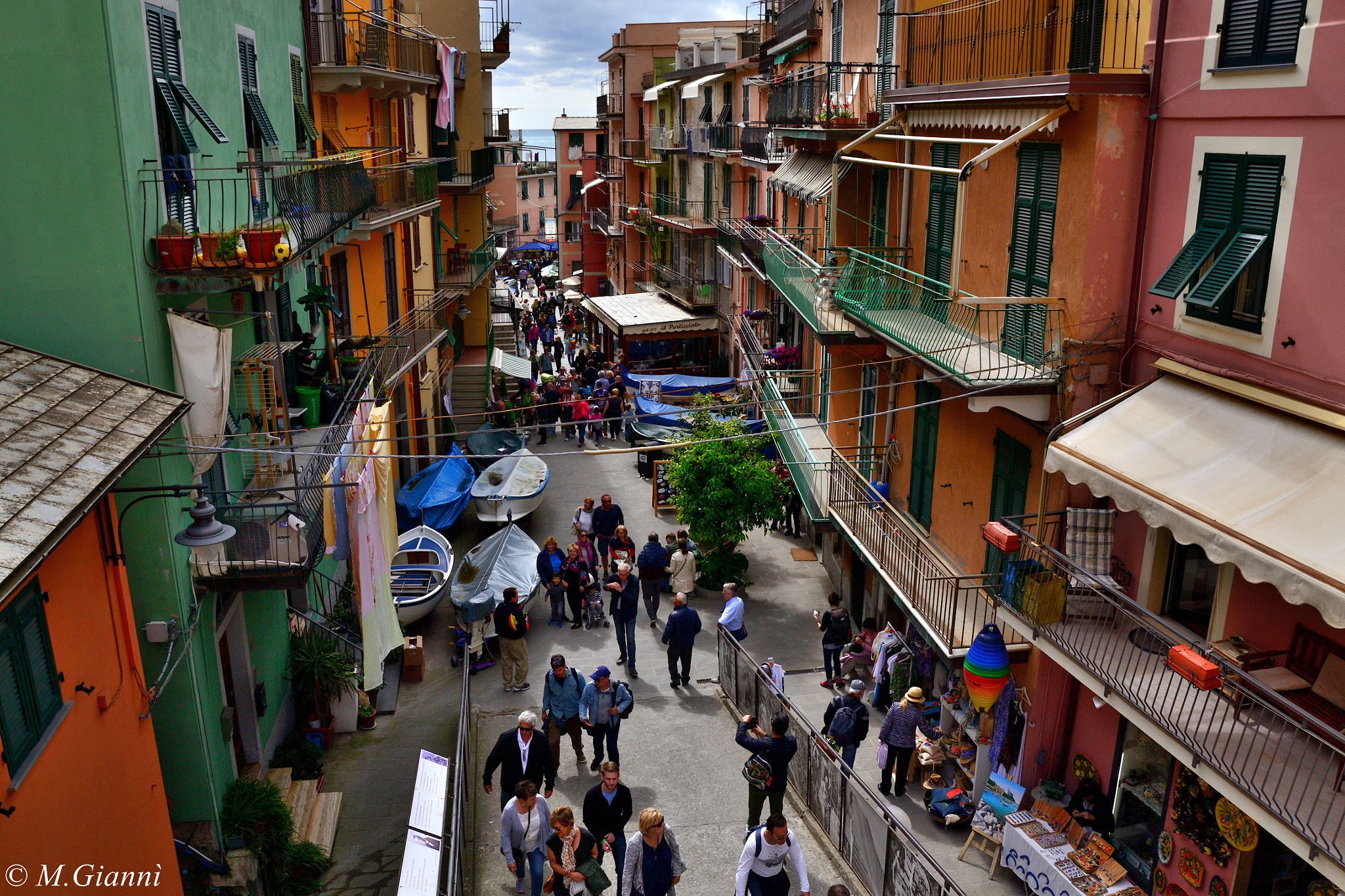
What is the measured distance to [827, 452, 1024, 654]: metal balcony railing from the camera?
13.1 meters

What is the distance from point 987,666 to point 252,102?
11929mm

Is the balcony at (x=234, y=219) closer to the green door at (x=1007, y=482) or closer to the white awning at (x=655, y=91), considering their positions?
the green door at (x=1007, y=482)

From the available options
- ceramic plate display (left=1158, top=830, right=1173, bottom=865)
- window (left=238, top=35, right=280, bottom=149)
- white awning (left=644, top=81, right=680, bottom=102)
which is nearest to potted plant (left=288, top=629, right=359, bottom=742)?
window (left=238, top=35, right=280, bottom=149)

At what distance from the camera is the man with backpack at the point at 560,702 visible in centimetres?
1267

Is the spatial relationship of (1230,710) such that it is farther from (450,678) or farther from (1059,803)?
(450,678)

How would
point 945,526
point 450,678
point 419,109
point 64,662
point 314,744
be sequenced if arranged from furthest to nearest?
point 419,109 < point 450,678 < point 945,526 < point 314,744 < point 64,662

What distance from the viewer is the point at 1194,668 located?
850 centimetres

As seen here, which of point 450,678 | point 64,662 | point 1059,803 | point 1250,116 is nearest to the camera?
point 64,662

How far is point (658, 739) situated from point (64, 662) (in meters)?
7.90

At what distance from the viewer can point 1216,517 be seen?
837 cm

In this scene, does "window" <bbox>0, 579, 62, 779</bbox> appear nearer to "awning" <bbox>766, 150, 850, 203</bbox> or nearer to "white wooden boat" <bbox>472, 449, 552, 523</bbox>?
"awning" <bbox>766, 150, 850, 203</bbox>

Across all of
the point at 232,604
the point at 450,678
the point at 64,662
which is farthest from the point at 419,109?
the point at 64,662

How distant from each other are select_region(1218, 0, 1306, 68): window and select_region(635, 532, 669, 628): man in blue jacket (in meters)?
11.6

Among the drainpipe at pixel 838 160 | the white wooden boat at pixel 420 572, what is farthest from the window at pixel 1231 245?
the white wooden boat at pixel 420 572
